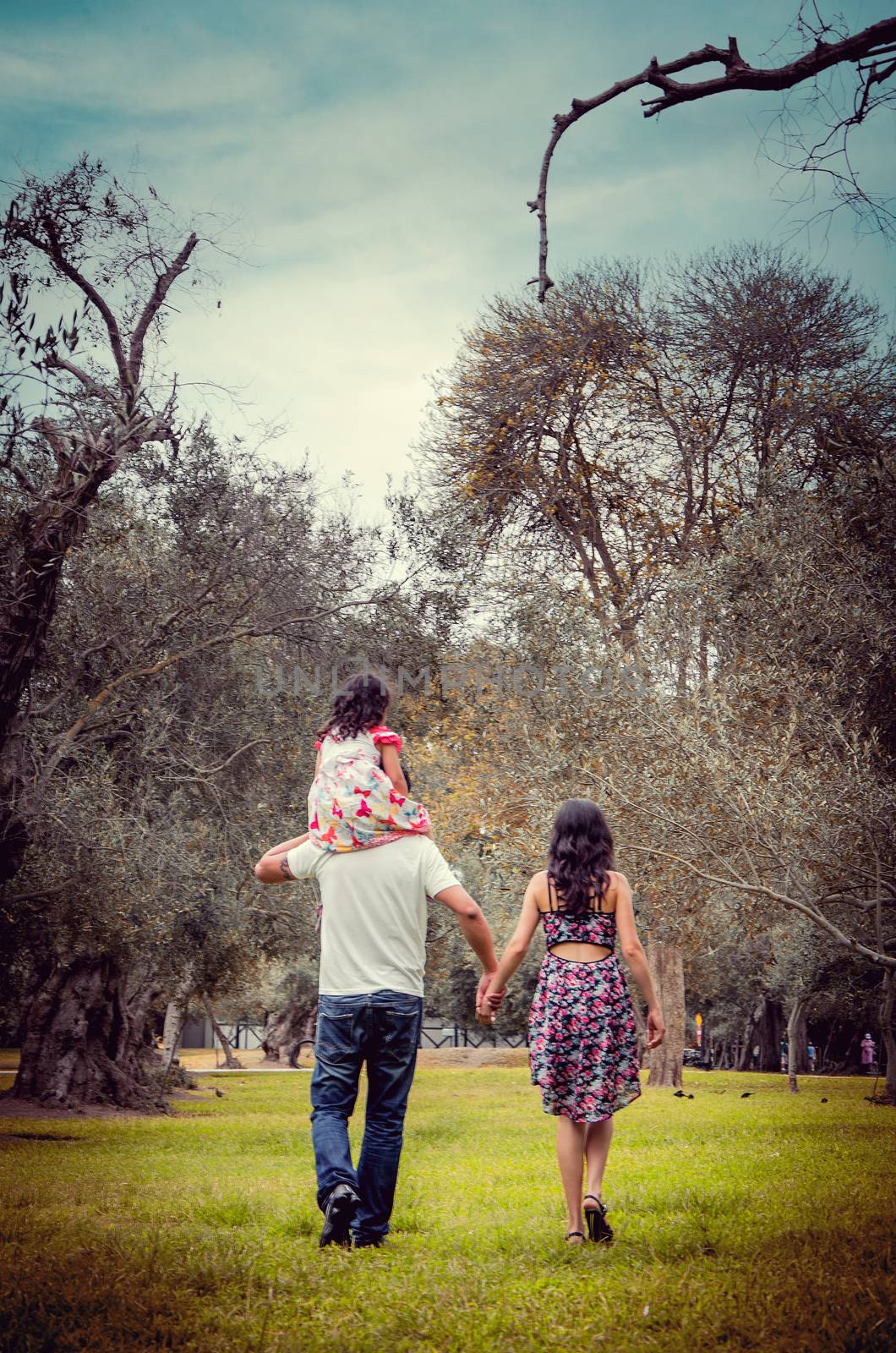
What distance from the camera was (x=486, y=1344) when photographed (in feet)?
12.2

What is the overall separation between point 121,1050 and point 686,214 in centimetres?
1660

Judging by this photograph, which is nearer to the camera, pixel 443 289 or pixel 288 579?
pixel 443 289

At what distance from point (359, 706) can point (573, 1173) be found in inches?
94.2

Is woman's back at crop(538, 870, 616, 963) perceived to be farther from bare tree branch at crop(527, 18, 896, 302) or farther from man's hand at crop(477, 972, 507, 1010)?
bare tree branch at crop(527, 18, 896, 302)

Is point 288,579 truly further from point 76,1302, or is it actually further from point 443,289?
point 76,1302

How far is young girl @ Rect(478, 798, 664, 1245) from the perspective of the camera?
5.50 meters

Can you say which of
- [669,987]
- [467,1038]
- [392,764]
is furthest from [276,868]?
[467,1038]

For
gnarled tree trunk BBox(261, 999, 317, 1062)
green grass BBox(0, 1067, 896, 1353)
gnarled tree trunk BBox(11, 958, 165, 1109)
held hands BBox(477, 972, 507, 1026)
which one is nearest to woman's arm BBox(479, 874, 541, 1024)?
held hands BBox(477, 972, 507, 1026)

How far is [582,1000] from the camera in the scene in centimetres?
566

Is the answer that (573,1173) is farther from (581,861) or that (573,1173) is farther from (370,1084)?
(581,861)

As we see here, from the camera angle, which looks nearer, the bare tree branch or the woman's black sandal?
the bare tree branch

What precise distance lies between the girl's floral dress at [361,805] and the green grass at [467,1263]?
5.88ft

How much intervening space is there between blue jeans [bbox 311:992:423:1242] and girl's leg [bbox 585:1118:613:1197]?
930 millimetres

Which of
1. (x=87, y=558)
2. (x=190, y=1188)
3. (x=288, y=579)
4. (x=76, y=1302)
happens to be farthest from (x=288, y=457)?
(x=76, y=1302)
